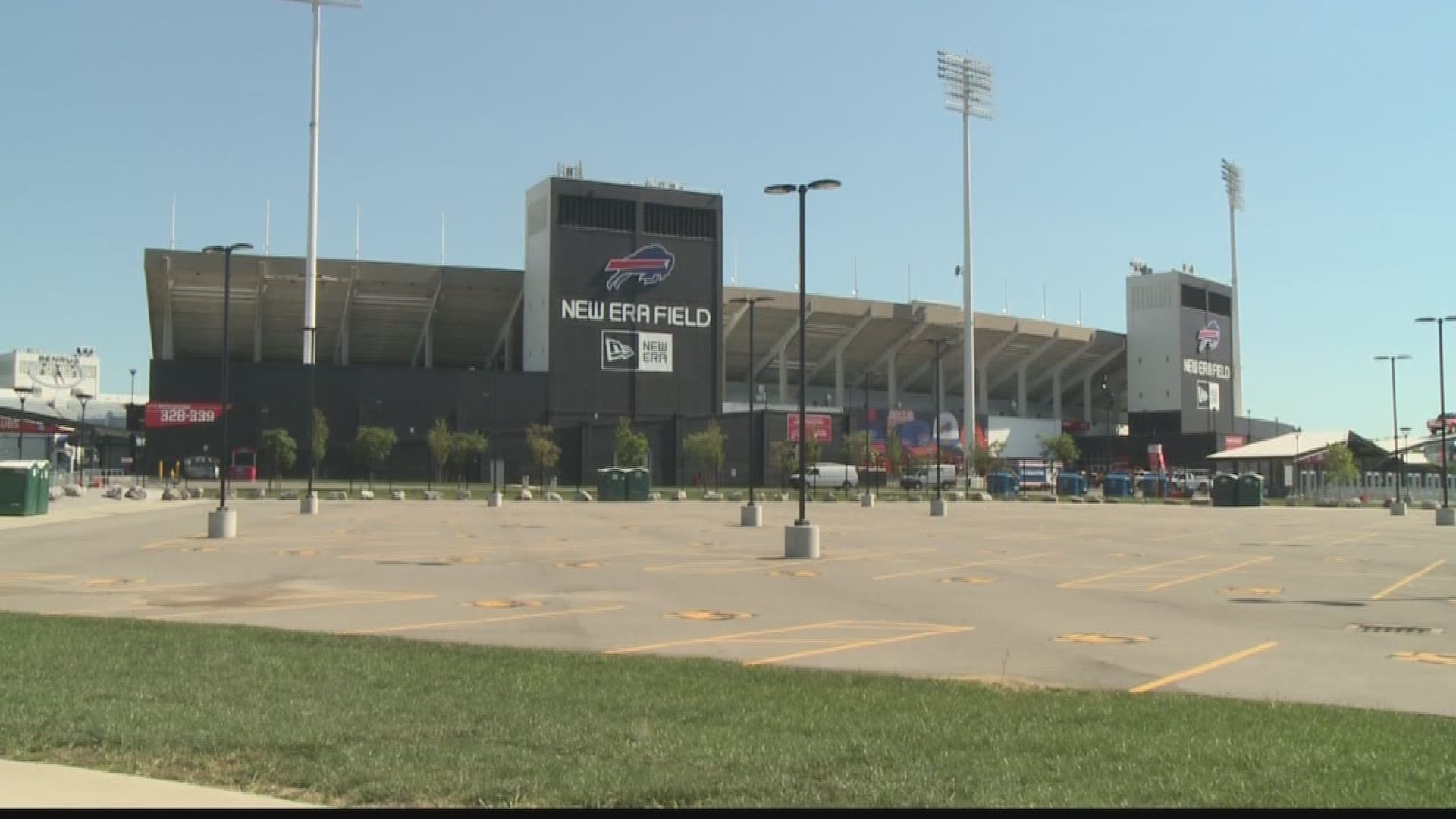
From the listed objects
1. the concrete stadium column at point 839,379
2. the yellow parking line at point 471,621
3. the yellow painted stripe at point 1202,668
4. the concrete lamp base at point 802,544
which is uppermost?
the concrete stadium column at point 839,379

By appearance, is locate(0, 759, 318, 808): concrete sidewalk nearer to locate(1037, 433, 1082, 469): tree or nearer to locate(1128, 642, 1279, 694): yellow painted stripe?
locate(1128, 642, 1279, 694): yellow painted stripe

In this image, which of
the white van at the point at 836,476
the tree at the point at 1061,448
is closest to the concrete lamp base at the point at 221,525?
the white van at the point at 836,476

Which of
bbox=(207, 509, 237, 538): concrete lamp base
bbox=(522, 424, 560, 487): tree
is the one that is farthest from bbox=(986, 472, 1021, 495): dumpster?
bbox=(207, 509, 237, 538): concrete lamp base

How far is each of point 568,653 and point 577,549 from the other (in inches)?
587


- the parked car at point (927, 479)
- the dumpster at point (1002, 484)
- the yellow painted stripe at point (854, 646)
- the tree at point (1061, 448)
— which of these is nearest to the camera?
the yellow painted stripe at point (854, 646)

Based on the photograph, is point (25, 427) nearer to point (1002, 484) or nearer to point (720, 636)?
point (1002, 484)

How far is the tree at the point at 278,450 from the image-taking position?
74438mm

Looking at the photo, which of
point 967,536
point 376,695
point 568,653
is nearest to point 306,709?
point 376,695

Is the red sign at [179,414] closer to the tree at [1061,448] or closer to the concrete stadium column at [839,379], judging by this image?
the concrete stadium column at [839,379]

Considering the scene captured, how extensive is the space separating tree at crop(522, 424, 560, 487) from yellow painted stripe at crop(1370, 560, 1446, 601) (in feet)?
174

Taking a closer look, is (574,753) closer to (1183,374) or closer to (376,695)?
(376,695)

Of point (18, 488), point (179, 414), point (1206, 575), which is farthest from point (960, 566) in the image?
point (179, 414)

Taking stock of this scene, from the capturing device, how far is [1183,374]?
118 meters

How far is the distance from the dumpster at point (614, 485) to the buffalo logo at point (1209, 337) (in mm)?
79037
